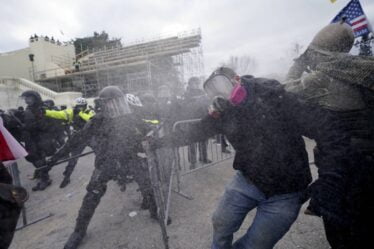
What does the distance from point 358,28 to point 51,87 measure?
32077mm

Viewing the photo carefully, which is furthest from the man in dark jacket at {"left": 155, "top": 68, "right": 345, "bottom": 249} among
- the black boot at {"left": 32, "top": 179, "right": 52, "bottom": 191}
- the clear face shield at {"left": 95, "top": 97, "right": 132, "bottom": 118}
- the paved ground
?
the black boot at {"left": 32, "top": 179, "right": 52, "bottom": 191}

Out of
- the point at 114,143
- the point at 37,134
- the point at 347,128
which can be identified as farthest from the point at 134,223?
the point at 37,134

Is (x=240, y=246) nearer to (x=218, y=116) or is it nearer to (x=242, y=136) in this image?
(x=242, y=136)

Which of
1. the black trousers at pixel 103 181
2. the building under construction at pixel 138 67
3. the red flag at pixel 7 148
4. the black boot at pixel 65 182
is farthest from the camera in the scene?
the building under construction at pixel 138 67

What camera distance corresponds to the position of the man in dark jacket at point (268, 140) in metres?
1.61

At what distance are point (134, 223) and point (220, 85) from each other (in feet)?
9.09

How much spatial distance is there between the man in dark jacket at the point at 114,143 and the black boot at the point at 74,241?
562 mm

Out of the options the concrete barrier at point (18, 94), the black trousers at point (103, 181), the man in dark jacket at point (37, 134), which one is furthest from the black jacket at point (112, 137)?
the concrete barrier at point (18, 94)

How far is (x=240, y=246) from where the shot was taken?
1.80 m

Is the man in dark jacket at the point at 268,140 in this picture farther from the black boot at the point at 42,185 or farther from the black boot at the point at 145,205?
the black boot at the point at 42,185

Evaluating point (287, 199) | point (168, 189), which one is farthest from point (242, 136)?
point (168, 189)

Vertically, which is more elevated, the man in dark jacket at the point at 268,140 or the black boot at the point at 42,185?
the man in dark jacket at the point at 268,140

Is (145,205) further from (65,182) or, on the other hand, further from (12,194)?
(65,182)

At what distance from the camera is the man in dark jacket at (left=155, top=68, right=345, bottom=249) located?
1611 mm
